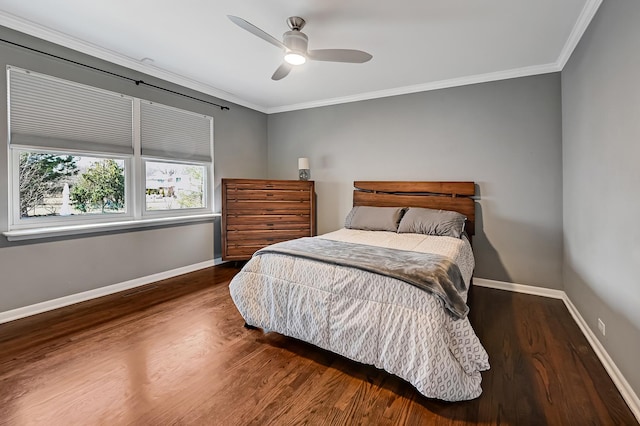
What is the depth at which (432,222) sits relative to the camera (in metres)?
3.35

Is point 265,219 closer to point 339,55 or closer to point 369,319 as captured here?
point 339,55

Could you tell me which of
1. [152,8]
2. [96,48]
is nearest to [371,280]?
[152,8]

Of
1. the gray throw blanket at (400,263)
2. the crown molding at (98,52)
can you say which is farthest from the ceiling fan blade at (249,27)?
the crown molding at (98,52)

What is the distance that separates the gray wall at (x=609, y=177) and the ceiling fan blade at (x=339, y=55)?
5.18 feet

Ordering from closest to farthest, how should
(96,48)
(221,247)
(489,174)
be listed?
(96,48) → (489,174) → (221,247)

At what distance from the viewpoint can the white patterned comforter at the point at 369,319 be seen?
1.65 metres

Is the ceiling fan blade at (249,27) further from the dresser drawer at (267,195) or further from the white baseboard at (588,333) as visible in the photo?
the white baseboard at (588,333)

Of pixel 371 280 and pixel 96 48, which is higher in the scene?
pixel 96 48

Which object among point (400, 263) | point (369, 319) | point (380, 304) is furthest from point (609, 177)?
point (369, 319)

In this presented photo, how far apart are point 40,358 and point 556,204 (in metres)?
4.74

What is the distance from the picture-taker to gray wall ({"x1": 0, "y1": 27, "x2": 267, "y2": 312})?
8.55 ft

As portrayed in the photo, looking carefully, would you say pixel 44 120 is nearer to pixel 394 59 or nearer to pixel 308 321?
pixel 308 321

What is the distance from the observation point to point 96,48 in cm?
297

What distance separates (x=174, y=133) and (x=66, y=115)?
1142mm
